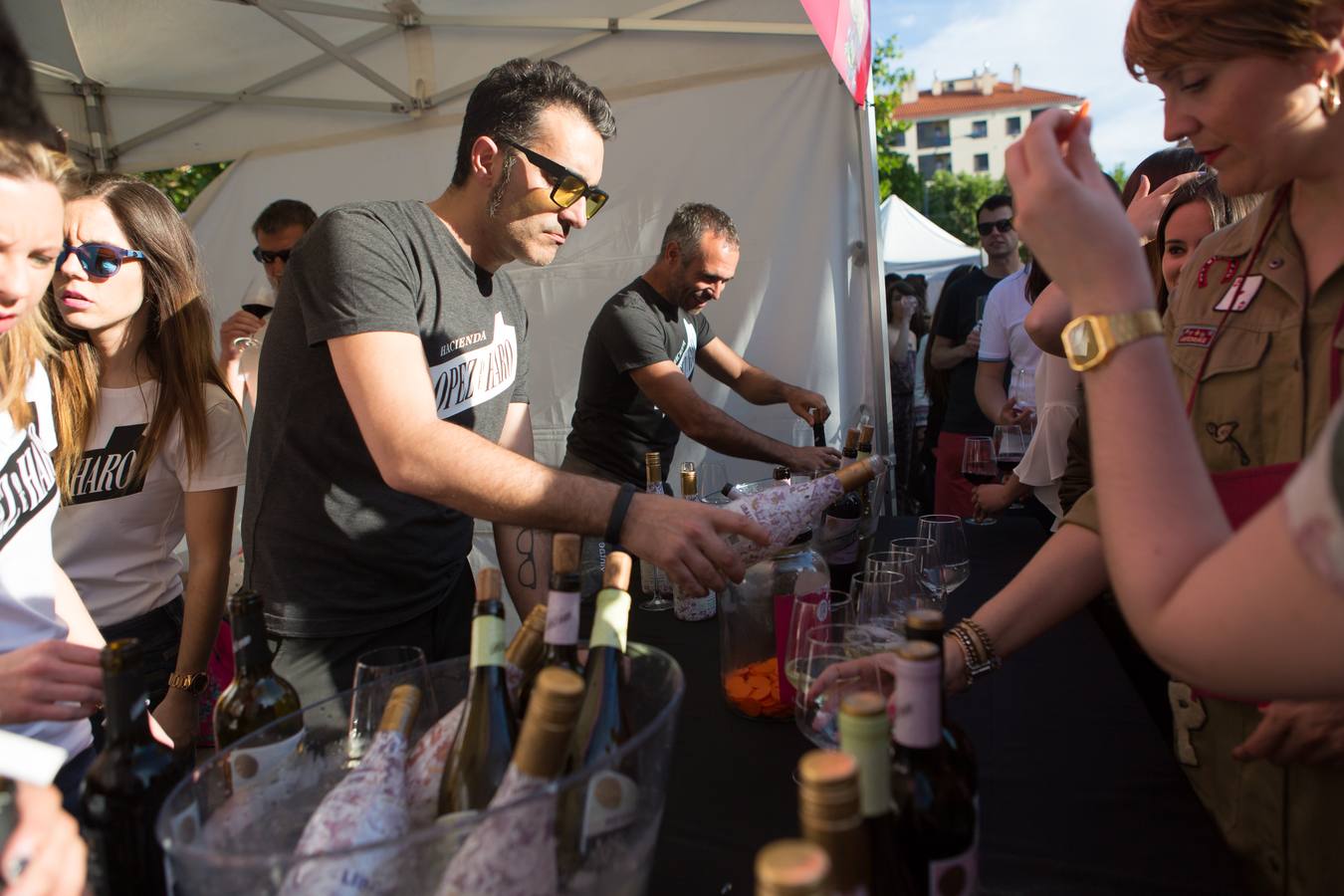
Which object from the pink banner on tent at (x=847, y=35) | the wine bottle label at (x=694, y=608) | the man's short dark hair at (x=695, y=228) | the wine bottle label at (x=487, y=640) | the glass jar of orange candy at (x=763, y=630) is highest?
the pink banner on tent at (x=847, y=35)

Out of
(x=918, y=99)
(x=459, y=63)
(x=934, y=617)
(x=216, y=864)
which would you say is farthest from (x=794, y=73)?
(x=918, y=99)

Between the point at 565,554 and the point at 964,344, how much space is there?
14.6ft

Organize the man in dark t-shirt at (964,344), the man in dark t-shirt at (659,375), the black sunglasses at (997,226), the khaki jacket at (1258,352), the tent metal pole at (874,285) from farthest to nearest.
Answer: the black sunglasses at (997,226), the man in dark t-shirt at (964,344), the tent metal pole at (874,285), the man in dark t-shirt at (659,375), the khaki jacket at (1258,352)

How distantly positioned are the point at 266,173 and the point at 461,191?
3.71 metres

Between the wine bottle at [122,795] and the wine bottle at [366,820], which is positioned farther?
the wine bottle at [122,795]

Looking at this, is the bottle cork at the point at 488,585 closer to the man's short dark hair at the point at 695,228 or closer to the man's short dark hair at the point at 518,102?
the man's short dark hair at the point at 518,102

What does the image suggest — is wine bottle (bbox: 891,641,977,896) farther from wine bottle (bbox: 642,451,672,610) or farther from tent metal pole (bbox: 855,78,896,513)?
tent metal pole (bbox: 855,78,896,513)

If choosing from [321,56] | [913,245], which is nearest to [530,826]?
[321,56]

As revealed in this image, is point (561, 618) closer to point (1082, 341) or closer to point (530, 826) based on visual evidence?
point (530, 826)

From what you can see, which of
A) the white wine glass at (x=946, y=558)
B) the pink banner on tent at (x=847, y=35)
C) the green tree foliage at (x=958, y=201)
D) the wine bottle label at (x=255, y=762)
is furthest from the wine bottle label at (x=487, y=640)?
the green tree foliage at (x=958, y=201)

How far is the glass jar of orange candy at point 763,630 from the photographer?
1402 millimetres

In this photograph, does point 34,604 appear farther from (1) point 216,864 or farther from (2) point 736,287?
(2) point 736,287

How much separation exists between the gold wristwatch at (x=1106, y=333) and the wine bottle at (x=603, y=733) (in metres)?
0.48

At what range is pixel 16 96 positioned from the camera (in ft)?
2.89
